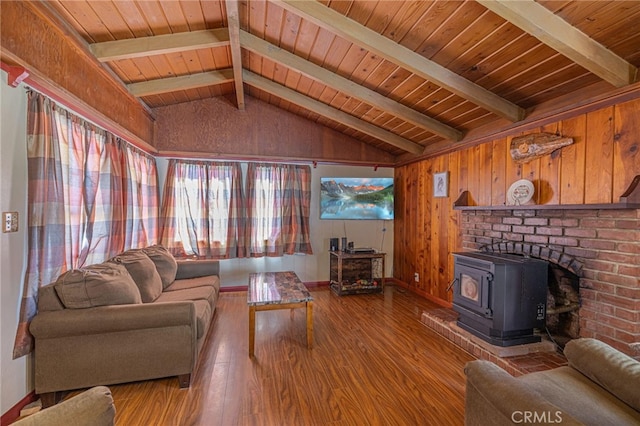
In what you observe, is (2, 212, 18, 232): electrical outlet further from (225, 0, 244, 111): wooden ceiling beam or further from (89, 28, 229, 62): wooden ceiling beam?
(225, 0, 244, 111): wooden ceiling beam

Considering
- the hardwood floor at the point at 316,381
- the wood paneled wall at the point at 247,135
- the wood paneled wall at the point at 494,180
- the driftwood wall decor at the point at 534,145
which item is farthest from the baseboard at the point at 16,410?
the driftwood wall decor at the point at 534,145

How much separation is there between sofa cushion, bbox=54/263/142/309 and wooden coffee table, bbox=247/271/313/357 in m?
0.93

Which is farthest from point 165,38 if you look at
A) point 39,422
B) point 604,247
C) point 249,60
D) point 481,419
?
point 604,247

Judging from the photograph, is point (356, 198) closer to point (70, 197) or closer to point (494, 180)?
point (494, 180)

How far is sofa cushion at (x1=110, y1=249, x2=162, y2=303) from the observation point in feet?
8.41

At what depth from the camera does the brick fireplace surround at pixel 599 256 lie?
1.96m

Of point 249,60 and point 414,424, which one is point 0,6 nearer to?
point 249,60

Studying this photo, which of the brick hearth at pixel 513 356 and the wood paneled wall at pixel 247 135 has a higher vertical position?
the wood paneled wall at pixel 247 135

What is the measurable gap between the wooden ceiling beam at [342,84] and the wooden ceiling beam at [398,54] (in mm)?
770

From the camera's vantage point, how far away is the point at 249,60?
3236 millimetres

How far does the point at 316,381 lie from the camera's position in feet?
7.07

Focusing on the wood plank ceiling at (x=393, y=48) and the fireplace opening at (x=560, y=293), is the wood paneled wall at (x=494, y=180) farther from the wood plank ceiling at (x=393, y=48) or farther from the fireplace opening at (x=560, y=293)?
the fireplace opening at (x=560, y=293)

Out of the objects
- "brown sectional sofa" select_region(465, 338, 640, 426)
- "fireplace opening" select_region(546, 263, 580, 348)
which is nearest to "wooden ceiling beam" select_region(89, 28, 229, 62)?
"brown sectional sofa" select_region(465, 338, 640, 426)

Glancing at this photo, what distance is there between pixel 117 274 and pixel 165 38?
2.05m
